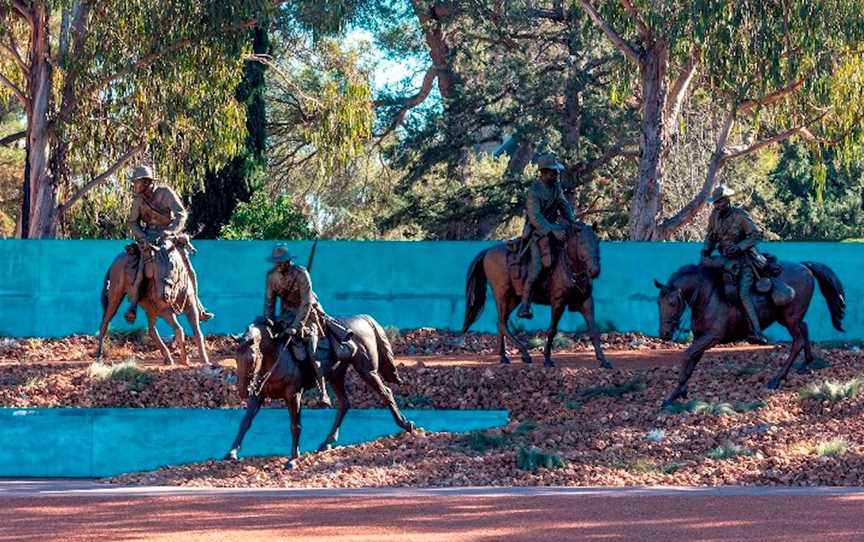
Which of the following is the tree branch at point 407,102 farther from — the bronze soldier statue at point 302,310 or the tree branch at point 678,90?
the bronze soldier statue at point 302,310

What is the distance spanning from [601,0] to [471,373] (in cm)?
1199

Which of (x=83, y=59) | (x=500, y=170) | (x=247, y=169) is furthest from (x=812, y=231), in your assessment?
(x=83, y=59)

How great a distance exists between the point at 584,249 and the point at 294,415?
6690 millimetres

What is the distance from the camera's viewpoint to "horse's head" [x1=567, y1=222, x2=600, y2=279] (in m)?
23.5

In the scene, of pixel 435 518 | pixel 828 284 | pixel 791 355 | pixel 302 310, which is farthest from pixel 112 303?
pixel 435 518

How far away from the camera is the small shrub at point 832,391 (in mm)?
21141

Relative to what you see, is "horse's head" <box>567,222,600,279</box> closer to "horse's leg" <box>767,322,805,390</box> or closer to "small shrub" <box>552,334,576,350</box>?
"horse's leg" <box>767,322,805,390</box>

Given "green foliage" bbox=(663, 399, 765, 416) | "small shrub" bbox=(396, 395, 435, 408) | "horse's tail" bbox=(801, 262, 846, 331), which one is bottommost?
"small shrub" bbox=(396, 395, 435, 408)

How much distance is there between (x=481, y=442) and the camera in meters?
19.1

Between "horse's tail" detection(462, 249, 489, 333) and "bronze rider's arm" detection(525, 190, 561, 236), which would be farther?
"horse's tail" detection(462, 249, 489, 333)

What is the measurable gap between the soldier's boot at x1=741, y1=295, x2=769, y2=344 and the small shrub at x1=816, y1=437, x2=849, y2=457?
106 inches

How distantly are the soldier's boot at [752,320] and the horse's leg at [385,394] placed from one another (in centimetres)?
467

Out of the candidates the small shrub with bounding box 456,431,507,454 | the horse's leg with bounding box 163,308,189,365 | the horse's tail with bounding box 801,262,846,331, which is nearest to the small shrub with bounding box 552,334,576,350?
the horse's leg with bounding box 163,308,189,365

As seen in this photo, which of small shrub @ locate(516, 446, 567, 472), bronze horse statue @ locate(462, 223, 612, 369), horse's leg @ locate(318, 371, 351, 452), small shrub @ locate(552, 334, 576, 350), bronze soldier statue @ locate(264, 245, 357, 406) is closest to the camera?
small shrub @ locate(516, 446, 567, 472)
